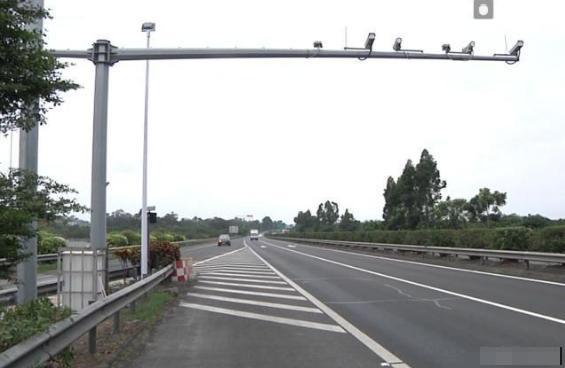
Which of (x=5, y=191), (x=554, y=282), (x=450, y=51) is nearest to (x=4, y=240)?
(x=5, y=191)

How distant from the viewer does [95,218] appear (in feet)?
43.6

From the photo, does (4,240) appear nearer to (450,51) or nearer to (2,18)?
(2,18)

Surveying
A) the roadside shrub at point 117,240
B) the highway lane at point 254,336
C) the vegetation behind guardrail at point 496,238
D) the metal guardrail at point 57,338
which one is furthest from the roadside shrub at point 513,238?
the roadside shrub at point 117,240

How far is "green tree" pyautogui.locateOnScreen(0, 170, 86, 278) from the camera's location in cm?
662

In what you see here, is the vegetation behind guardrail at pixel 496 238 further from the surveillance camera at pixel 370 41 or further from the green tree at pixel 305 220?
the green tree at pixel 305 220

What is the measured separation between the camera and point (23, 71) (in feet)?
21.5

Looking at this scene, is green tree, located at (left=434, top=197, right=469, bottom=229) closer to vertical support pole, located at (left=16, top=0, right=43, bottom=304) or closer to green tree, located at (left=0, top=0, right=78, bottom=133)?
vertical support pole, located at (left=16, top=0, right=43, bottom=304)

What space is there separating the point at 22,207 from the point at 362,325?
6414mm

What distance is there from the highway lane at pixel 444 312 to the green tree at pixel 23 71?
5.62 m

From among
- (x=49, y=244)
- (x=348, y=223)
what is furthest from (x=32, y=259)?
(x=348, y=223)

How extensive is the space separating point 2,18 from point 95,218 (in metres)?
7.83

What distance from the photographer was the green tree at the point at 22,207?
6.62m

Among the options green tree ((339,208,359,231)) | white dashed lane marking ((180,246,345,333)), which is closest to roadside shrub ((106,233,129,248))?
white dashed lane marking ((180,246,345,333))

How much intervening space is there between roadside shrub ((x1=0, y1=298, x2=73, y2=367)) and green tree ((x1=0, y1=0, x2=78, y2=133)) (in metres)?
2.22
